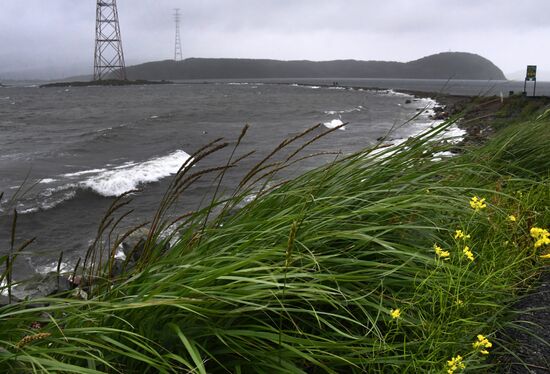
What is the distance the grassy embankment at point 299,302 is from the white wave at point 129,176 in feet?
42.9

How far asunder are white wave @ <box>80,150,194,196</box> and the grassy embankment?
13.1 m

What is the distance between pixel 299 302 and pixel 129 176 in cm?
1585

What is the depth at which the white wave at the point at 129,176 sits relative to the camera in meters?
15.1

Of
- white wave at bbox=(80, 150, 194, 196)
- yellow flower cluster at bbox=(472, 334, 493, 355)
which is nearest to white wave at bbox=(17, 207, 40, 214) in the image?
white wave at bbox=(80, 150, 194, 196)

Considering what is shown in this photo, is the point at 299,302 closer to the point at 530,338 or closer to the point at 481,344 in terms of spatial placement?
the point at 481,344

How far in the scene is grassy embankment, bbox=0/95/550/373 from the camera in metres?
1.53

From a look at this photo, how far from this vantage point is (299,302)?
1856 millimetres

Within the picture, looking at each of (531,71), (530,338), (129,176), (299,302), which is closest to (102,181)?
(129,176)

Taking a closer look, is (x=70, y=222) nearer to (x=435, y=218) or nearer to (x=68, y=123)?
(x=435, y=218)

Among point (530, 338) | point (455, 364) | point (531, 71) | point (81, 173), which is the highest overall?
point (531, 71)

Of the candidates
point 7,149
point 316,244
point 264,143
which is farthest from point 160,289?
point 7,149

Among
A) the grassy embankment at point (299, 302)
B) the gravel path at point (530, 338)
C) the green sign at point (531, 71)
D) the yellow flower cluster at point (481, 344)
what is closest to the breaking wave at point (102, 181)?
the grassy embankment at point (299, 302)

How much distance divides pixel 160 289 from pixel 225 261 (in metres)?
0.32

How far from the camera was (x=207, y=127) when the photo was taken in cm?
3550
